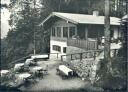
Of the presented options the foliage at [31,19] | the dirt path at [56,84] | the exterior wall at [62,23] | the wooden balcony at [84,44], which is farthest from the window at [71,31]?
the dirt path at [56,84]

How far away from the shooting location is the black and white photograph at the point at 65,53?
1750 cm

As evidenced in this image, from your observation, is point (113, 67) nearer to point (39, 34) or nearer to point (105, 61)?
point (105, 61)

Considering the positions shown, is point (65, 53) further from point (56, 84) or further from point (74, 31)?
point (56, 84)

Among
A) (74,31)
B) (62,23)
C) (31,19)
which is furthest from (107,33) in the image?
(31,19)

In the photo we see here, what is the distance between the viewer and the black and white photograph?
1750 cm

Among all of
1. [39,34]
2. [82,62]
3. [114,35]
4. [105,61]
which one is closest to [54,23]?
[39,34]

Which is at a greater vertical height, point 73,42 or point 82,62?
point 73,42

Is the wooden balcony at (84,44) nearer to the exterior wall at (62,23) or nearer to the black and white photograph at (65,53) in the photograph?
the black and white photograph at (65,53)

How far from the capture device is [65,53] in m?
28.6

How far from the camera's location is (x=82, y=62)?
66.5ft

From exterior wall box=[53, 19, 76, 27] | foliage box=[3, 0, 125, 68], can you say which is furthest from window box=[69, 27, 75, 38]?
foliage box=[3, 0, 125, 68]

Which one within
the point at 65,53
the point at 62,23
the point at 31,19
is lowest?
the point at 65,53

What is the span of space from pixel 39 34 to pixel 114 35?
12781mm

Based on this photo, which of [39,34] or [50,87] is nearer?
[50,87]
